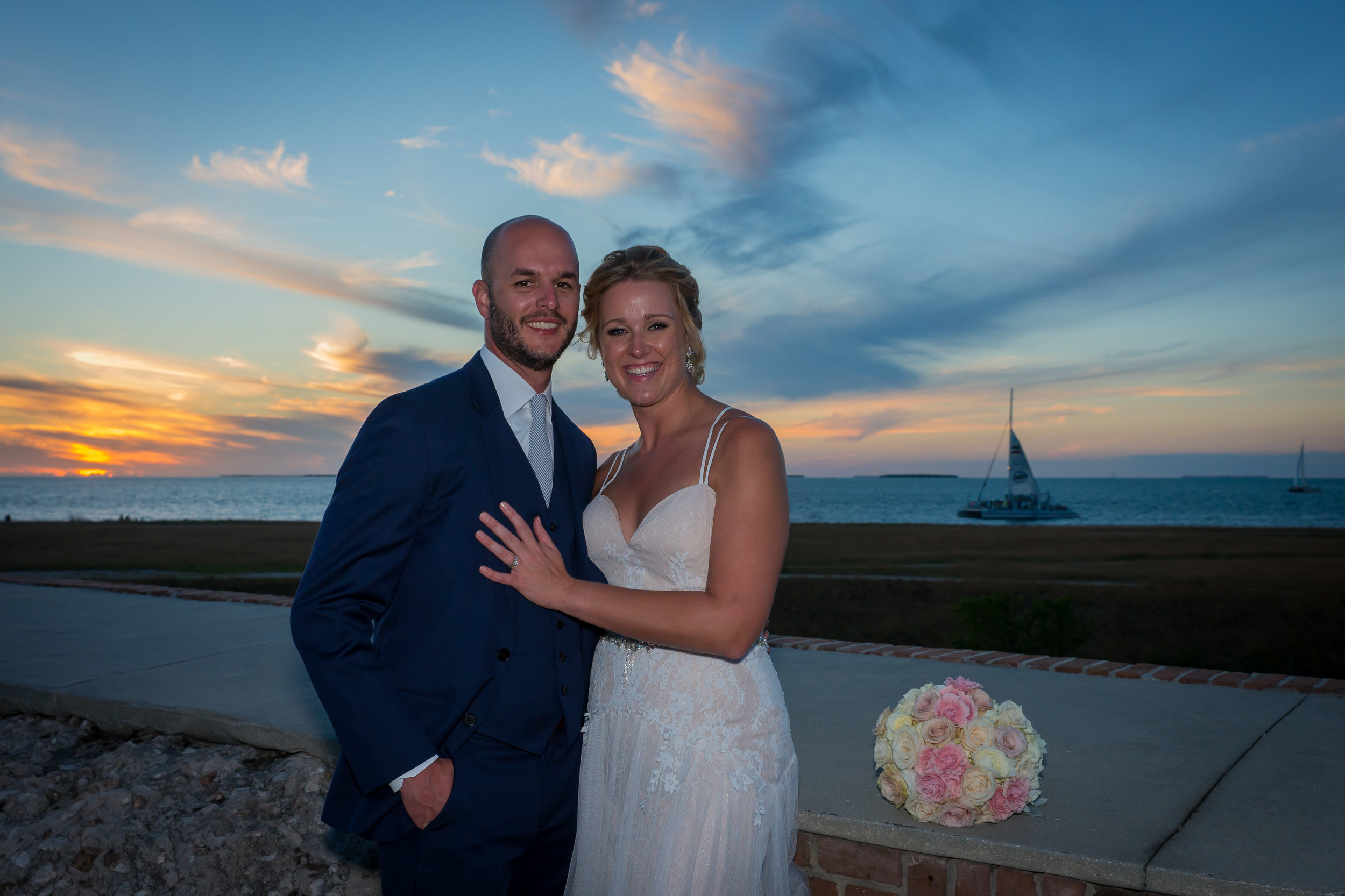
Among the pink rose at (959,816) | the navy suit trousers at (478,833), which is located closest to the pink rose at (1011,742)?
the pink rose at (959,816)

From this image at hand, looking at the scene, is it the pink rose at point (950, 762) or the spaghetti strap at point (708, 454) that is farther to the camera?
the pink rose at point (950, 762)

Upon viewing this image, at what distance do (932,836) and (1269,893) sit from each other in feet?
3.29

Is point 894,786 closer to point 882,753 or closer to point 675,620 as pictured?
point 882,753

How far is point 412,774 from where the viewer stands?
2.02m

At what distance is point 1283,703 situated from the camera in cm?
468

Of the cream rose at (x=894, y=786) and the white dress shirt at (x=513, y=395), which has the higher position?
the white dress shirt at (x=513, y=395)

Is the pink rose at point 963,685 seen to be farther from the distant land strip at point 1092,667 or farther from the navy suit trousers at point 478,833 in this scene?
the distant land strip at point 1092,667

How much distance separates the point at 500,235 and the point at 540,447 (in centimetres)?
67

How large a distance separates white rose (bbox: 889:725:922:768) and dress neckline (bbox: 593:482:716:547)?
4.28 feet

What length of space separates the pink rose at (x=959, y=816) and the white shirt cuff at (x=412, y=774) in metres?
1.91

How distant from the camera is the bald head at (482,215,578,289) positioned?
96.0 inches

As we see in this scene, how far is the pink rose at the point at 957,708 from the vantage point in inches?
117

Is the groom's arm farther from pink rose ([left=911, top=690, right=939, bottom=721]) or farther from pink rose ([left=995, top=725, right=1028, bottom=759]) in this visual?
pink rose ([left=995, top=725, right=1028, bottom=759])

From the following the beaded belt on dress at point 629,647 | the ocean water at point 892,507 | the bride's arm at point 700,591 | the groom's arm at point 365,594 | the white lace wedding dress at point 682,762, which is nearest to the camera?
the groom's arm at point 365,594
